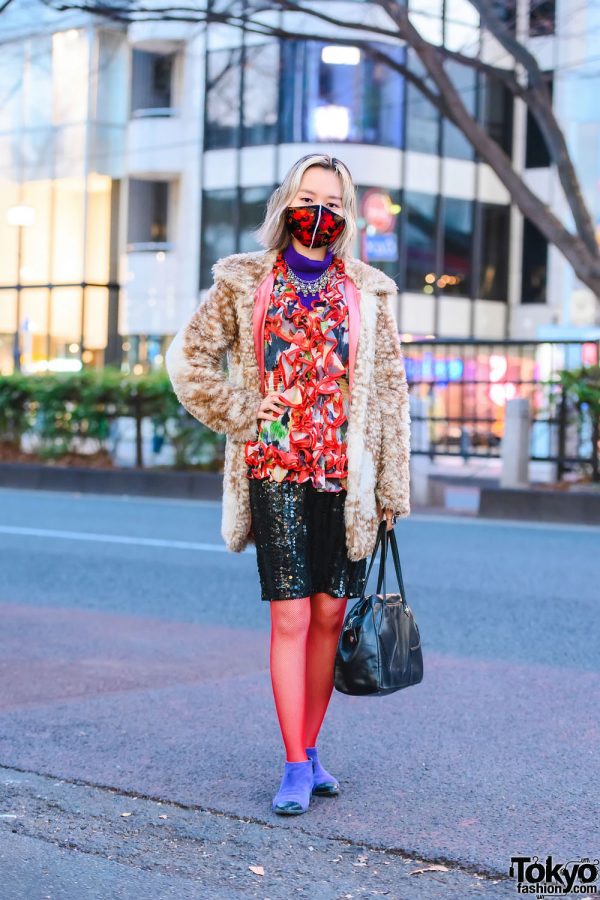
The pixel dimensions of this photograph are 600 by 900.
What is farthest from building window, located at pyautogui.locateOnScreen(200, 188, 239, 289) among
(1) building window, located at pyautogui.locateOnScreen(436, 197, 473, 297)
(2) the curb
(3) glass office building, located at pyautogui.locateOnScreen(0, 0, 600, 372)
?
(2) the curb

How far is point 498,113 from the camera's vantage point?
3647 cm

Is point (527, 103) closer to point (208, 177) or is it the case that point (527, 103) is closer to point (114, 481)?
point (114, 481)

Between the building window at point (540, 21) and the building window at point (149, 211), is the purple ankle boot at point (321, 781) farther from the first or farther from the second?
the building window at point (149, 211)

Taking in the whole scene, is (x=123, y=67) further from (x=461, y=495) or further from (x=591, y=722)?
(x=591, y=722)

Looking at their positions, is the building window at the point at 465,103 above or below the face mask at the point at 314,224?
above

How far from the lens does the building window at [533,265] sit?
36656 millimetres

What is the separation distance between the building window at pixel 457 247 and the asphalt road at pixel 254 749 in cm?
2652

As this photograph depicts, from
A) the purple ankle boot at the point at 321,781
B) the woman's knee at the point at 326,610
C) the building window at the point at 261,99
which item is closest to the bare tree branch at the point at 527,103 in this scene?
the woman's knee at the point at 326,610

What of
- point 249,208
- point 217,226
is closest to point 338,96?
point 249,208

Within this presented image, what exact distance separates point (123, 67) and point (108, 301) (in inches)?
240

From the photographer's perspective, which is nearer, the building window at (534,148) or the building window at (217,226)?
the building window at (217,226)

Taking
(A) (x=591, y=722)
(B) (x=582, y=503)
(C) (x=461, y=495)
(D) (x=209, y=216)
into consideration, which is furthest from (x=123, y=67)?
(A) (x=591, y=722)

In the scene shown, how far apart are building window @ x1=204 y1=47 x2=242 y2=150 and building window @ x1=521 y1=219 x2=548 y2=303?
305 inches

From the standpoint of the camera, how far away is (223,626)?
8.05 m
